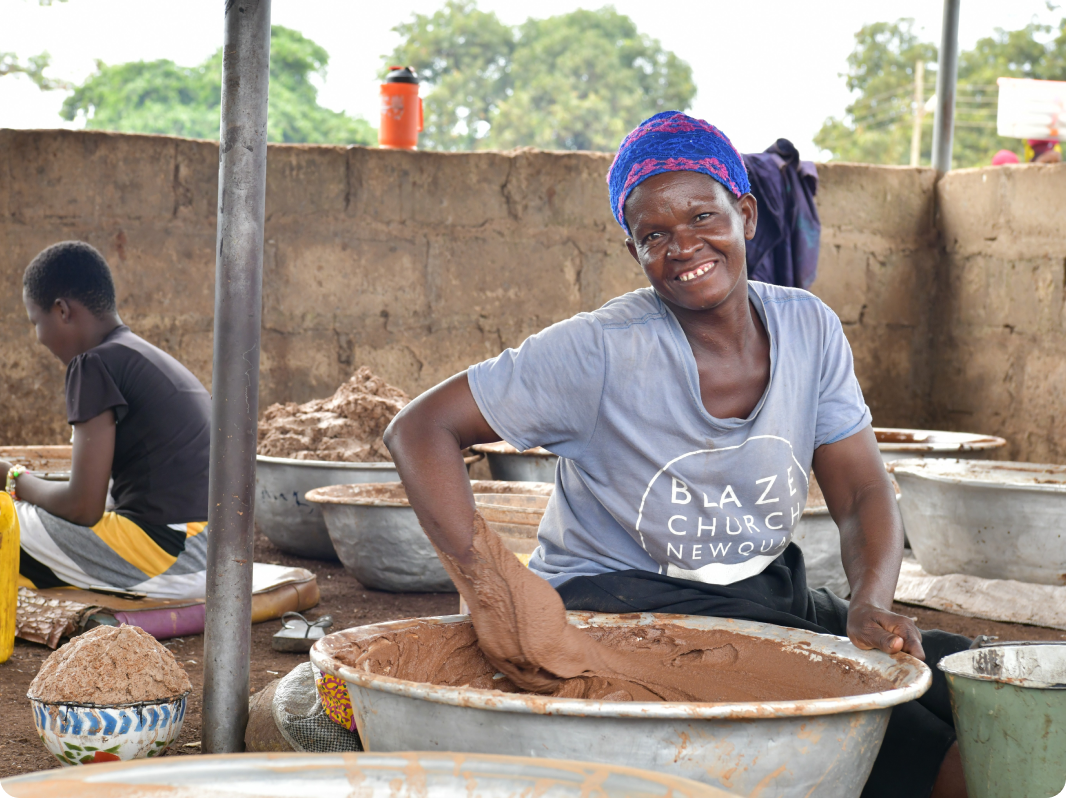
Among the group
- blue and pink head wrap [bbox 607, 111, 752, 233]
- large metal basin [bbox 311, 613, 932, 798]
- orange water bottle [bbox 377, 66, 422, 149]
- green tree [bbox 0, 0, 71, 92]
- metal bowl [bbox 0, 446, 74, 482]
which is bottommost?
metal bowl [bbox 0, 446, 74, 482]

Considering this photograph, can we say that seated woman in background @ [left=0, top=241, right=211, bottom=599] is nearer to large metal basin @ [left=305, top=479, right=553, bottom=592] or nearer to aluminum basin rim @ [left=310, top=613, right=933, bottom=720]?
large metal basin @ [left=305, top=479, right=553, bottom=592]

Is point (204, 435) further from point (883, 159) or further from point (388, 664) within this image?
point (883, 159)

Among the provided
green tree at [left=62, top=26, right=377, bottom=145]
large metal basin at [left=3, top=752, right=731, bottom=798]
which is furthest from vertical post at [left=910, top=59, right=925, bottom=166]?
large metal basin at [left=3, top=752, right=731, bottom=798]

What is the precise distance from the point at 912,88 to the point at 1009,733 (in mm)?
28756

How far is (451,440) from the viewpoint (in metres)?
1.73

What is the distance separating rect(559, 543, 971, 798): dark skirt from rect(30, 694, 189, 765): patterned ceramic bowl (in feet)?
2.83

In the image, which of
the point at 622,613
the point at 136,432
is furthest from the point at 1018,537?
the point at 136,432

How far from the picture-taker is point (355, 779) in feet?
3.33

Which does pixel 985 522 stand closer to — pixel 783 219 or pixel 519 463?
pixel 783 219

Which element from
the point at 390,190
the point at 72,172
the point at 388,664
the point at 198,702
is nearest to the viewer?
the point at 388,664

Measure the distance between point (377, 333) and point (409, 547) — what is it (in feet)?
5.23

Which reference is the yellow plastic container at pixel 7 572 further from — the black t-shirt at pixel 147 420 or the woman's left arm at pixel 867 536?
the woman's left arm at pixel 867 536

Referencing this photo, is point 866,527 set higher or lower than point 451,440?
lower

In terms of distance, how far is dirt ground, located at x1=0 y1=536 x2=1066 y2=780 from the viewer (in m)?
2.27
